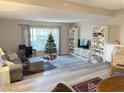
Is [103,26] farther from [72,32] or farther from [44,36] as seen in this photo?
[44,36]

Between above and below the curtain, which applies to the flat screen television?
below

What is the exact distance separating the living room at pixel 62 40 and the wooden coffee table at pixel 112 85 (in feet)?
0.16

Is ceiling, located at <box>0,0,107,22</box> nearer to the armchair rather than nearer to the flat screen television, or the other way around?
the armchair

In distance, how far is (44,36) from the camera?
22.9ft

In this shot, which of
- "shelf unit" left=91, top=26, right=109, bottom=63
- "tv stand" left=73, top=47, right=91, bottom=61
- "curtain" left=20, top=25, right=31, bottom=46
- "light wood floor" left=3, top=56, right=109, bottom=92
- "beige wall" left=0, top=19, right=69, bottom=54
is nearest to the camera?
"light wood floor" left=3, top=56, right=109, bottom=92

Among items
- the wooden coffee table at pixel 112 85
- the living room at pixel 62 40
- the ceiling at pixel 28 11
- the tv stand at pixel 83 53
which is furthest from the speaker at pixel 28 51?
the wooden coffee table at pixel 112 85

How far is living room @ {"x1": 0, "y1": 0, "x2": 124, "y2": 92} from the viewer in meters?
3.20

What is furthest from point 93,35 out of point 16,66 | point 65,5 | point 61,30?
point 16,66

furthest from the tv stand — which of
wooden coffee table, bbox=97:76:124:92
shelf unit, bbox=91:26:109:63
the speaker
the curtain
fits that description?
wooden coffee table, bbox=97:76:124:92

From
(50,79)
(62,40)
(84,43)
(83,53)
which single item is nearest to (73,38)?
(62,40)

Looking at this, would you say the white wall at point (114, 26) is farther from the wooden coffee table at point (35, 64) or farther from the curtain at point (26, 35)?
the curtain at point (26, 35)

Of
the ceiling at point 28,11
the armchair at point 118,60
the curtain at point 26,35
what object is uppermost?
the ceiling at point 28,11

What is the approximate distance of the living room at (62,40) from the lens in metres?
3.20

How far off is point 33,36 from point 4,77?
12.0ft
